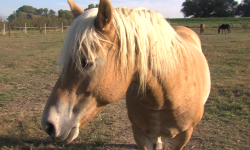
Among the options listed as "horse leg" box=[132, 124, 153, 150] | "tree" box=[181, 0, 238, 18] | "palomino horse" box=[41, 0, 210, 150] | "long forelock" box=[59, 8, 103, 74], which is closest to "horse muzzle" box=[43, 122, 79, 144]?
"palomino horse" box=[41, 0, 210, 150]

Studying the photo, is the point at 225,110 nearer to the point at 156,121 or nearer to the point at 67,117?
the point at 156,121

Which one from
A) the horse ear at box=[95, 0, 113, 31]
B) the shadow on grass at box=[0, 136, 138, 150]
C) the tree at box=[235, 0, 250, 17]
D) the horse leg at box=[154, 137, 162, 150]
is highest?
the tree at box=[235, 0, 250, 17]

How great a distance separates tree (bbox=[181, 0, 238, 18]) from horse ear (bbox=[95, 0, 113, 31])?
65.4m

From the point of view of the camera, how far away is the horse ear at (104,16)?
101 cm

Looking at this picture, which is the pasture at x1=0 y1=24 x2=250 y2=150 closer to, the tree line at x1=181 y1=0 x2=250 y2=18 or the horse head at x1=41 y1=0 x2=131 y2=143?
the horse head at x1=41 y1=0 x2=131 y2=143

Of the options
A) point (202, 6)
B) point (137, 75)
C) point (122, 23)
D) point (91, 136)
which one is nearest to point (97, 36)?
point (122, 23)

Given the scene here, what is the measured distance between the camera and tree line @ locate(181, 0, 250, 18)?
185 feet

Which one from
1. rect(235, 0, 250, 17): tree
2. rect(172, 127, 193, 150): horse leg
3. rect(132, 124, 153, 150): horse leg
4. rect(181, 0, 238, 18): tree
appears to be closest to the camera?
rect(172, 127, 193, 150): horse leg

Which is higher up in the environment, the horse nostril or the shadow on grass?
the horse nostril

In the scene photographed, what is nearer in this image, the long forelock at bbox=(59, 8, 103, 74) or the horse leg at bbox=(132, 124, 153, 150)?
the long forelock at bbox=(59, 8, 103, 74)

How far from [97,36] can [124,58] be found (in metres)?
0.21

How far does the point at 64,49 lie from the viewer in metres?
1.13

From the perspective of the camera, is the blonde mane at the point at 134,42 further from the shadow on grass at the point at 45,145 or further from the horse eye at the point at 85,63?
the shadow on grass at the point at 45,145

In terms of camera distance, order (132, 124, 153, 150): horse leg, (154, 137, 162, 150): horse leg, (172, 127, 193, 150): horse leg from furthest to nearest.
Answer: (154, 137, 162, 150): horse leg → (132, 124, 153, 150): horse leg → (172, 127, 193, 150): horse leg
